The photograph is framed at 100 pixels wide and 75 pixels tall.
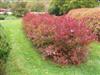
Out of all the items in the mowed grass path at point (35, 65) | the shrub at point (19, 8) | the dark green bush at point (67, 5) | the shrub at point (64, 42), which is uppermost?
the shrub at point (64, 42)

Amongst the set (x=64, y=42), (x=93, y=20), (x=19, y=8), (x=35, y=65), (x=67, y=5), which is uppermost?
(x=64, y=42)

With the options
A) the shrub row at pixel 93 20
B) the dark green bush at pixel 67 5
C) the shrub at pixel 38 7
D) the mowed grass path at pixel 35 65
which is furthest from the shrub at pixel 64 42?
the shrub at pixel 38 7

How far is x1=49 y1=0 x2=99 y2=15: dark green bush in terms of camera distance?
22750 millimetres

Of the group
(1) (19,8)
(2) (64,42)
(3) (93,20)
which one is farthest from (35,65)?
(1) (19,8)

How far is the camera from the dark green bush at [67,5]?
22.8m

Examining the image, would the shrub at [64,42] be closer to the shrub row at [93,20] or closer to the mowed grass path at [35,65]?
the mowed grass path at [35,65]

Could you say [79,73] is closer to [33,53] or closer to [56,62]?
[56,62]

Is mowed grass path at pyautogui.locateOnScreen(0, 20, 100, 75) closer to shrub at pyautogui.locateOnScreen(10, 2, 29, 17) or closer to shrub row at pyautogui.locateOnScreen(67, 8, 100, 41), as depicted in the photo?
shrub row at pyautogui.locateOnScreen(67, 8, 100, 41)

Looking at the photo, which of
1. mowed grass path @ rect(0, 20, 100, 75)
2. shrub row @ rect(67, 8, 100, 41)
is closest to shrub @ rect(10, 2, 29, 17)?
shrub row @ rect(67, 8, 100, 41)

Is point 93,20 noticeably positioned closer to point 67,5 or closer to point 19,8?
point 67,5

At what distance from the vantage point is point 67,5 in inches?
931

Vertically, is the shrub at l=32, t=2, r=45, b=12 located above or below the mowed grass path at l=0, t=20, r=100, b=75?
below

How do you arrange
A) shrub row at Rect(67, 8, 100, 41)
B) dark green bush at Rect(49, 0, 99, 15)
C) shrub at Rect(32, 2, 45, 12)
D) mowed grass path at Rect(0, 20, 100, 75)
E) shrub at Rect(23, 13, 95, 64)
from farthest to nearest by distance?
→ shrub at Rect(32, 2, 45, 12)
dark green bush at Rect(49, 0, 99, 15)
shrub row at Rect(67, 8, 100, 41)
shrub at Rect(23, 13, 95, 64)
mowed grass path at Rect(0, 20, 100, 75)

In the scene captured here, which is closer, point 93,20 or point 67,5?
point 93,20
